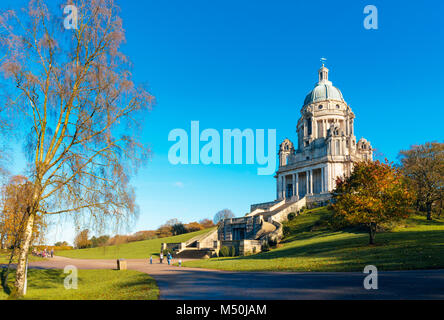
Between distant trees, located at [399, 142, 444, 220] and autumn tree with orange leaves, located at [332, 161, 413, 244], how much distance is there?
1388 centimetres

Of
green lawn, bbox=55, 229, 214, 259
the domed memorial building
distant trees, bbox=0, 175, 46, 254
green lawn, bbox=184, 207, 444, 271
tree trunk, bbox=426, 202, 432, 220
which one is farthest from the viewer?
the domed memorial building

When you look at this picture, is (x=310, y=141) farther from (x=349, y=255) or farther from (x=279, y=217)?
(x=349, y=255)

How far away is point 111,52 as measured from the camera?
17.2m

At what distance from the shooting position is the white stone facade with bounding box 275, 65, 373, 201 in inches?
2945

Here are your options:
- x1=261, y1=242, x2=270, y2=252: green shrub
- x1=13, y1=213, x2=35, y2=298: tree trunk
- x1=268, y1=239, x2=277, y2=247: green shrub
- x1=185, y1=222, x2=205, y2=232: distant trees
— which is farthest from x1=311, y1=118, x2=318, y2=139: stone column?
x1=13, y1=213, x2=35, y2=298: tree trunk

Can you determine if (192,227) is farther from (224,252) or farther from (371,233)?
(371,233)

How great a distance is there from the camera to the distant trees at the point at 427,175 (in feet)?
143

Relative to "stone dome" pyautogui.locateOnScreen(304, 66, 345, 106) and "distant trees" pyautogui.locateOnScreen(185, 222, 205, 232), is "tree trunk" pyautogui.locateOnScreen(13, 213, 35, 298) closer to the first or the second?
"stone dome" pyautogui.locateOnScreen(304, 66, 345, 106)

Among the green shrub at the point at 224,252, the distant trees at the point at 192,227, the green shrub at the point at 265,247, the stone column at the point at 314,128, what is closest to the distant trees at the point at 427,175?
the green shrub at the point at 265,247

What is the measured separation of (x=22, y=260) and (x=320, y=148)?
2927 inches

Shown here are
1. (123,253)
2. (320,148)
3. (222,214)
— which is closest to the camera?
(123,253)

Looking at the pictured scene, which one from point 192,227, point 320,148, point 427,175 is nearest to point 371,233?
point 427,175

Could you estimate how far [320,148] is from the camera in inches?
3221
